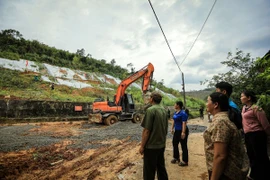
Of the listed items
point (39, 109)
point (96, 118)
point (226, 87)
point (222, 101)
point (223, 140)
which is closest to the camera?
point (223, 140)

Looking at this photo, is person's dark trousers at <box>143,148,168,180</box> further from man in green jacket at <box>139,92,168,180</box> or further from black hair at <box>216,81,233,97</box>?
black hair at <box>216,81,233,97</box>

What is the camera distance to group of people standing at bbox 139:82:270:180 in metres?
1.50

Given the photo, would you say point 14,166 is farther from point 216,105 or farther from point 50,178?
point 216,105

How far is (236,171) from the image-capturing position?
1.50m

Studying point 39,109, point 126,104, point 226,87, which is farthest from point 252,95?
point 39,109

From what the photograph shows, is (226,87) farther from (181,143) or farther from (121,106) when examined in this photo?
(121,106)

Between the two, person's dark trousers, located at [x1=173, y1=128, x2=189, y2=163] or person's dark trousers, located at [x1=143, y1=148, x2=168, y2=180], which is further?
person's dark trousers, located at [x1=173, y1=128, x2=189, y2=163]

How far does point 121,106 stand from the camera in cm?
1322

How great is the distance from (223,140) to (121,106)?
39.1 ft

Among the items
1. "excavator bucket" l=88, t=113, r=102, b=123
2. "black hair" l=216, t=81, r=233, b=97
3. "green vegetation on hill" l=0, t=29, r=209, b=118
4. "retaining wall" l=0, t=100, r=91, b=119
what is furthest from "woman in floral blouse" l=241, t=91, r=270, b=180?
"green vegetation on hill" l=0, t=29, r=209, b=118

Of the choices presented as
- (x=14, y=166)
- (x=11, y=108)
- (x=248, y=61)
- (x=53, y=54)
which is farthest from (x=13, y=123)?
(x=53, y=54)

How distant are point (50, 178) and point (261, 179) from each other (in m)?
4.13

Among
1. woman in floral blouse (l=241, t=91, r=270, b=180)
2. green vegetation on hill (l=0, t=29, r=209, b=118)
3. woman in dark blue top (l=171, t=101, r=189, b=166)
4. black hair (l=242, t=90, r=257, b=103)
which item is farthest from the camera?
green vegetation on hill (l=0, t=29, r=209, b=118)

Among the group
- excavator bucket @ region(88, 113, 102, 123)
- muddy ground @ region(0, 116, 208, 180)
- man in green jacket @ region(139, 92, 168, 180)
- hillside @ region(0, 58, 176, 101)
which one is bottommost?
muddy ground @ region(0, 116, 208, 180)
